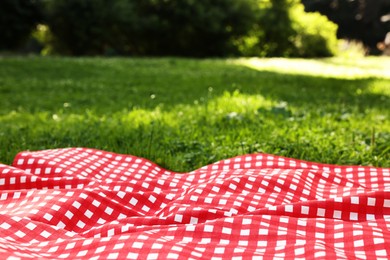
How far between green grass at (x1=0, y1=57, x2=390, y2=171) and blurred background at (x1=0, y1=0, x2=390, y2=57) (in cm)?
1070

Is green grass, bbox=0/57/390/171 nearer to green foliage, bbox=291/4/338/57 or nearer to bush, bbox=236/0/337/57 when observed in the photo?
bush, bbox=236/0/337/57

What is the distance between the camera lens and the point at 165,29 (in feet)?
72.6

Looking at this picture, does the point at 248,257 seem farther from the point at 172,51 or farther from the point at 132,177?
the point at 172,51

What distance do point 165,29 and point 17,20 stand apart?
618cm

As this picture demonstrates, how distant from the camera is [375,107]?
6.18 m

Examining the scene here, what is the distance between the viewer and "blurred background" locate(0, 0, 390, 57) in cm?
1917

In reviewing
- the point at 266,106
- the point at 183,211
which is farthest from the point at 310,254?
the point at 266,106

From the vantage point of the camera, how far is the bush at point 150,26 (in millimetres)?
19688

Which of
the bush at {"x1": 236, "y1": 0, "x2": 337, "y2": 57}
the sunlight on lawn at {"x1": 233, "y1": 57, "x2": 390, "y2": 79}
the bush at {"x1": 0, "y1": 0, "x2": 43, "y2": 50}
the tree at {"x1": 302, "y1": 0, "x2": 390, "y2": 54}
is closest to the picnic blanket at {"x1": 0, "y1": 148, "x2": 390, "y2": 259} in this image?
the sunlight on lawn at {"x1": 233, "y1": 57, "x2": 390, "y2": 79}

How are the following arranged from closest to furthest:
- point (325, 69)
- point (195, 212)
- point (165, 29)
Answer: point (195, 212)
point (325, 69)
point (165, 29)

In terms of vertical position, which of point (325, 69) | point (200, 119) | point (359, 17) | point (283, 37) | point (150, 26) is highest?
point (359, 17)

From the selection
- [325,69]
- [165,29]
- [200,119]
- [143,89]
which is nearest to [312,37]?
[165,29]

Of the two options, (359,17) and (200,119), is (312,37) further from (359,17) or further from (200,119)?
(200,119)

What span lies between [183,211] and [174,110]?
11.4ft
